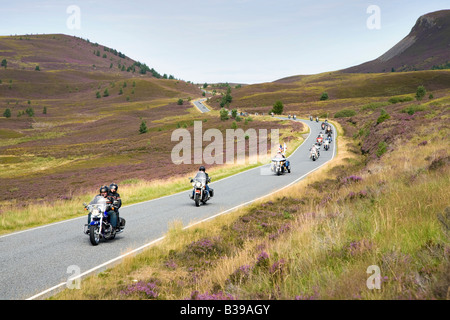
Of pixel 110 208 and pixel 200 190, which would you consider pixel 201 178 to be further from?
pixel 110 208

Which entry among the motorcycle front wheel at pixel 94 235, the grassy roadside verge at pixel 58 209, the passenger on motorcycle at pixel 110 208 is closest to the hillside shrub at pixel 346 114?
the grassy roadside verge at pixel 58 209

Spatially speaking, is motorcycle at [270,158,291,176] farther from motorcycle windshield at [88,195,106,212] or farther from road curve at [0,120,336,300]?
motorcycle windshield at [88,195,106,212]

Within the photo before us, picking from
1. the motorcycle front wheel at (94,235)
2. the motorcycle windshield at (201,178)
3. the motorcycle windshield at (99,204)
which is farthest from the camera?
the motorcycle windshield at (201,178)

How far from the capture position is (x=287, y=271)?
5.64 m

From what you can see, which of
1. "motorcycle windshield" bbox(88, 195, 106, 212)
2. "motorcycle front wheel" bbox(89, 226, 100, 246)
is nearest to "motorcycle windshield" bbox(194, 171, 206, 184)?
"motorcycle windshield" bbox(88, 195, 106, 212)

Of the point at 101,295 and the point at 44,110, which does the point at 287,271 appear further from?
the point at 44,110

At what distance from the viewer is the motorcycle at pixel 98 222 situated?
402 inches

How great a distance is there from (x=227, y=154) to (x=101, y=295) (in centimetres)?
4245

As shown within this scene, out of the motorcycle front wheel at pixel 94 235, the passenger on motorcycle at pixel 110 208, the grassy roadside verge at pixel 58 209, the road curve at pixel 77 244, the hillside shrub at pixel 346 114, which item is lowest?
the grassy roadside verge at pixel 58 209

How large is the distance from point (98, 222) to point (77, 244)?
92 centimetres

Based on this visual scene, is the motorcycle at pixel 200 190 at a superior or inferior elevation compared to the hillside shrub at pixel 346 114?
inferior

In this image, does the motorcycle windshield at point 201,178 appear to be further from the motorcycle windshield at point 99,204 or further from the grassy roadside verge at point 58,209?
the motorcycle windshield at point 99,204
